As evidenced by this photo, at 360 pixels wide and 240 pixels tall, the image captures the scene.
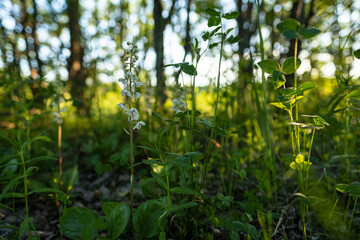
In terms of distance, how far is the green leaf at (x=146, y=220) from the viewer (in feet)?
Result: 3.76

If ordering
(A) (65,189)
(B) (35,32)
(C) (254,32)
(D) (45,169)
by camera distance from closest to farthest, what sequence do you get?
(A) (65,189) → (D) (45,169) → (B) (35,32) → (C) (254,32)

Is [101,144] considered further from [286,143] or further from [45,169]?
[286,143]

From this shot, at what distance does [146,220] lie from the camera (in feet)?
3.86

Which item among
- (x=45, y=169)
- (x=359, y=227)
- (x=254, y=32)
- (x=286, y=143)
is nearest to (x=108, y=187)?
(x=45, y=169)

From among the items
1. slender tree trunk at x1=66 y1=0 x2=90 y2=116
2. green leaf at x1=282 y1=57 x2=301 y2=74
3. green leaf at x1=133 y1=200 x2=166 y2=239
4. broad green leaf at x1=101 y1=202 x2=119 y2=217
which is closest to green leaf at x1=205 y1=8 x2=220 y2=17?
green leaf at x1=282 y1=57 x2=301 y2=74

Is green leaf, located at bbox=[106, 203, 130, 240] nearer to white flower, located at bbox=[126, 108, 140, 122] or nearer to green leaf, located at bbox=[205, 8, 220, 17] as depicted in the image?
white flower, located at bbox=[126, 108, 140, 122]

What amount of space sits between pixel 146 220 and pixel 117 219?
0.55ft

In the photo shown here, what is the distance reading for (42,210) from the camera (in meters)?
1.78

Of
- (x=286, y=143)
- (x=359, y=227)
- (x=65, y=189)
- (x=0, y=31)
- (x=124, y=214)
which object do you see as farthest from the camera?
(x=0, y=31)

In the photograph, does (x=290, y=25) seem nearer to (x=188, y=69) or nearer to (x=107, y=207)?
(x=188, y=69)

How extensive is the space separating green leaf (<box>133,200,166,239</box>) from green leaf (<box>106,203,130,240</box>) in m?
0.10

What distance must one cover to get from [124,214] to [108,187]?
1241 mm

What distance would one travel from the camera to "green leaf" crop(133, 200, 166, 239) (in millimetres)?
1146

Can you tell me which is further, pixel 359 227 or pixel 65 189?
pixel 65 189
